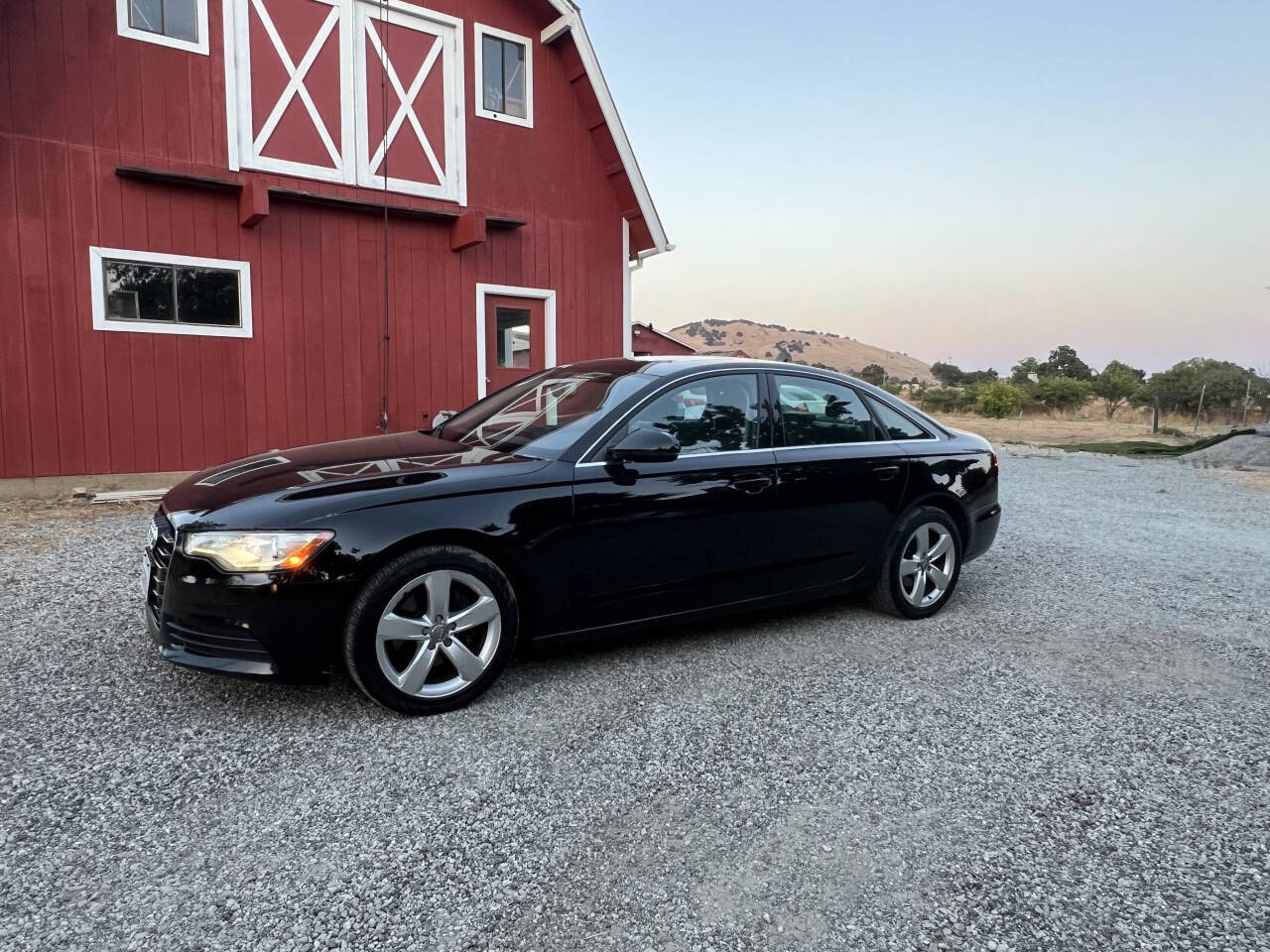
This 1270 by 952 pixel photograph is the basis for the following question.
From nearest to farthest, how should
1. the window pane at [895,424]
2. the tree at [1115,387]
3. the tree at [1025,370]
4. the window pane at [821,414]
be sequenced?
the window pane at [821,414], the window pane at [895,424], the tree at [1115,387], the tree at [1025,370]

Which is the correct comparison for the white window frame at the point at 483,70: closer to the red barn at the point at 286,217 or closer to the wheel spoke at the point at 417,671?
the red barn at the point at 286,217

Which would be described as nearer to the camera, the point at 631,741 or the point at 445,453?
the point at 631,741

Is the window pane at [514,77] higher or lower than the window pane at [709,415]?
higher

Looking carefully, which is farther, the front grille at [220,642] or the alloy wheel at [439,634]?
the alloy wheel at [439,634]

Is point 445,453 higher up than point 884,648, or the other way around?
point 445,453

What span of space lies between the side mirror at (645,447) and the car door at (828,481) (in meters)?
0.77

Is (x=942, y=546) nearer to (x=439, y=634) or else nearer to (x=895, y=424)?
(x=895, y=424)

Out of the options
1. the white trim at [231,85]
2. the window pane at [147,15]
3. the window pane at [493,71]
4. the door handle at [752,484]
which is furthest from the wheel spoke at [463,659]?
the window pane at [493,71]

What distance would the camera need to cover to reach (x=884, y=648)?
13.4ft

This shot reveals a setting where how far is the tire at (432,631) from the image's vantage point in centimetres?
300

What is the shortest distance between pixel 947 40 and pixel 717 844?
14389mm

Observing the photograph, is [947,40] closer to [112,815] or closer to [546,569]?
[546,569]

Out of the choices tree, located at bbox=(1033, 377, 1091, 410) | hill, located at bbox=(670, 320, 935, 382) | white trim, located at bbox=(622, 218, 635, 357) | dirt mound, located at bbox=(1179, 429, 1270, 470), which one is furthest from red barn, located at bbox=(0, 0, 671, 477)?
hill, located at bbox=(670, 320, 935, 382)

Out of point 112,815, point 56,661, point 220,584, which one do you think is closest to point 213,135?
point 56,661
